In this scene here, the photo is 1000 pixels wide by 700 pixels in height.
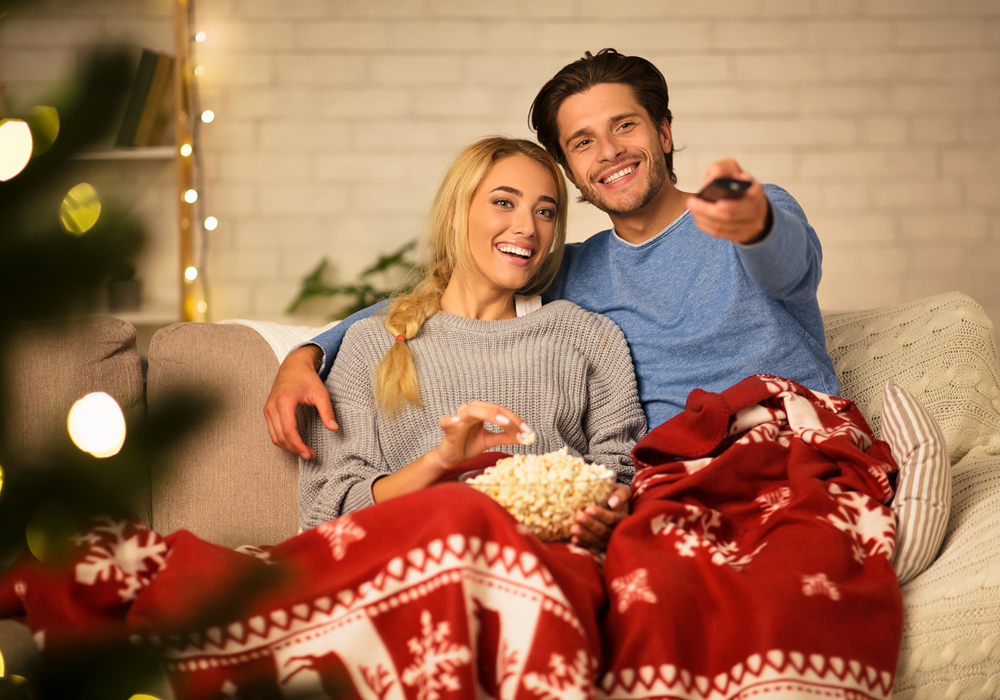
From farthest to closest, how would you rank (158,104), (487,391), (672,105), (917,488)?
(672,105) < (158,104) < (487,391) < (917,488)

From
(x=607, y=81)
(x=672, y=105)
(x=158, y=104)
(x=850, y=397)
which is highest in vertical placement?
(x=158, y=104)

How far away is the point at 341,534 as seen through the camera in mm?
1072

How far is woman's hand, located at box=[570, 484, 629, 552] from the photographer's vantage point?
3.95 ft

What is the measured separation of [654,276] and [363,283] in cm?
173

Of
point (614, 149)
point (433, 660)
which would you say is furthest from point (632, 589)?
point (614, 149)

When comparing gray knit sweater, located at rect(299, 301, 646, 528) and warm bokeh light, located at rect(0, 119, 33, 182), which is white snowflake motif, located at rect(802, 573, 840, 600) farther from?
warm bokeh light, located at rect(0, 119, 33, 182)

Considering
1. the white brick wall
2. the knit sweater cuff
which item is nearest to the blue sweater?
the knit sweater cuff

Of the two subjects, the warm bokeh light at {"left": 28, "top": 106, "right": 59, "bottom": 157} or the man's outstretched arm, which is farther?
the man's outstretched arm

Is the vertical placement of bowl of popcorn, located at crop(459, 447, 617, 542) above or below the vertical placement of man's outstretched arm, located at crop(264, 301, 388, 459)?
below

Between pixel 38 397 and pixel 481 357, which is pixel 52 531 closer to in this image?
pixel 38 397

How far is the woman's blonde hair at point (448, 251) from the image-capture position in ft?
5.37

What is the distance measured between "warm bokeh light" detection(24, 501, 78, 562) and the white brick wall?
9.83 feet

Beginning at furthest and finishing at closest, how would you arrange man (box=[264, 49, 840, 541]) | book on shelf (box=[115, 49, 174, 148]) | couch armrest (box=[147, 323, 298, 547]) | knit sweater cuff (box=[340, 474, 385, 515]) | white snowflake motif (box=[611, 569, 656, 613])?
1. book on shelf (box=[115, 49, 174, 148])
2. couch armrest (box=[147, 323, 298, 547])
3. man (box=[264, 49, 840, 541])
4. knit sweater cuff (box=[340, 474, 385, 515])
5. white snowflake motif (box=[611, 569, 656, 613])

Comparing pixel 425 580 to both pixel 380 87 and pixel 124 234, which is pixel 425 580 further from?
pixel 380 87
